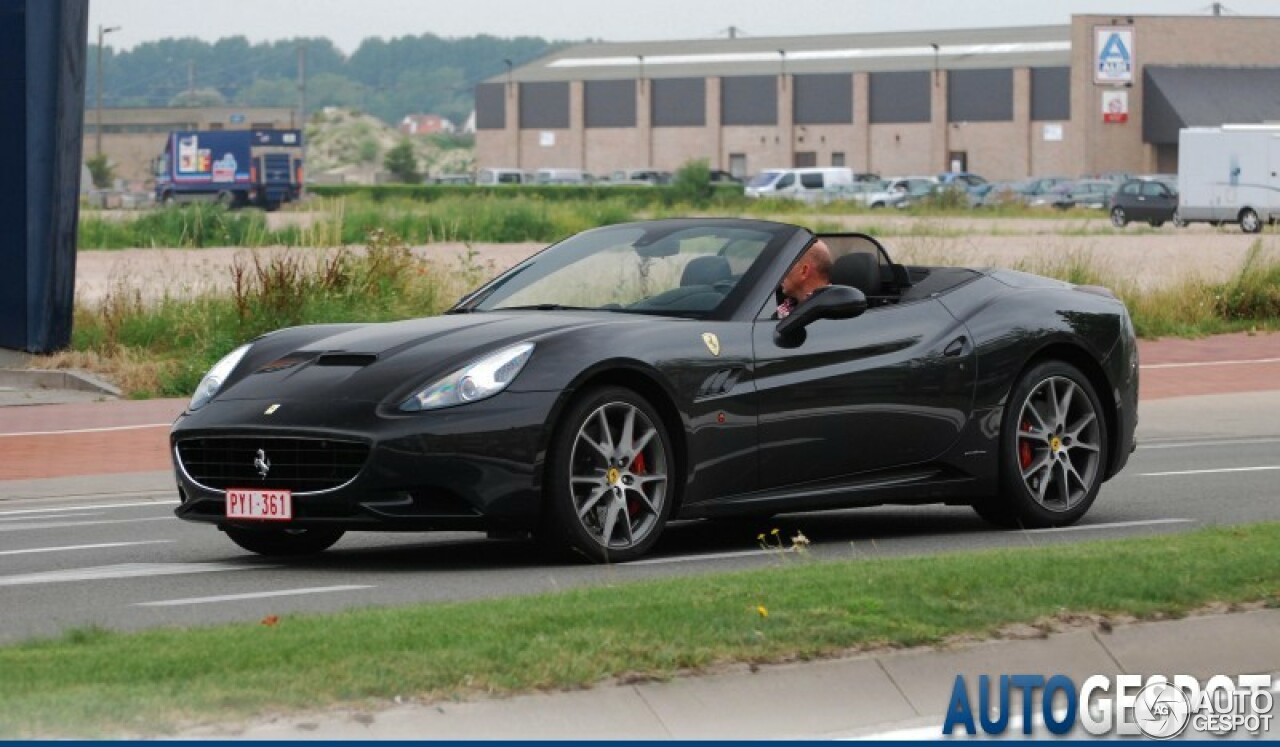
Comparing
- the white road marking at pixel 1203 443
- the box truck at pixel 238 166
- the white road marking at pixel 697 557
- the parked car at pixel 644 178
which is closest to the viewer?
the white road marking at pixel 697 557

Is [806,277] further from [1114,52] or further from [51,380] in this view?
[1114,52]

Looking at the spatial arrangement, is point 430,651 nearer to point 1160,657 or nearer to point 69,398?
point 1160,657

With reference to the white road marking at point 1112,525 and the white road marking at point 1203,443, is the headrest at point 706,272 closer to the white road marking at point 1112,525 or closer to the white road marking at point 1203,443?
the white road marking at point 1112,525

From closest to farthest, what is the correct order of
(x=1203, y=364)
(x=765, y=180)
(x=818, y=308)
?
(x=818, y=308)
(x=1203, y=364)
(x=765, y=180)

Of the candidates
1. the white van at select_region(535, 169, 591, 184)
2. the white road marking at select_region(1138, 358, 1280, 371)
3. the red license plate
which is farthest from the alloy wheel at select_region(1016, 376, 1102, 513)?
the white van at select_region(535, 169, 591, 184)

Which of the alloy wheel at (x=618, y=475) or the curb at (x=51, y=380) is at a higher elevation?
the alloy wheel at (x=618, y=475)

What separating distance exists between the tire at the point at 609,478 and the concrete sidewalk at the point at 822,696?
2907mm

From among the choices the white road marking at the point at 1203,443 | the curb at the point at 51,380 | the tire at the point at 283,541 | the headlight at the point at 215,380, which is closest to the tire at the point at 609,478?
the tire at the point at 283,541

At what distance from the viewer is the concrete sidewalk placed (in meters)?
6.34

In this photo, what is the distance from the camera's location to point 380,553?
1134cm

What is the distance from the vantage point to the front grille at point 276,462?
9969 millimetres

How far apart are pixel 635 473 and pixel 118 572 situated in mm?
2271

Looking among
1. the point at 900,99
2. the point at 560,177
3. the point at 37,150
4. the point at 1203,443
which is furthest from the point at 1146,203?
the point at 1203,443

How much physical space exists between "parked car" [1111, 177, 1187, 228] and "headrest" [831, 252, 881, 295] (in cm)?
5886
